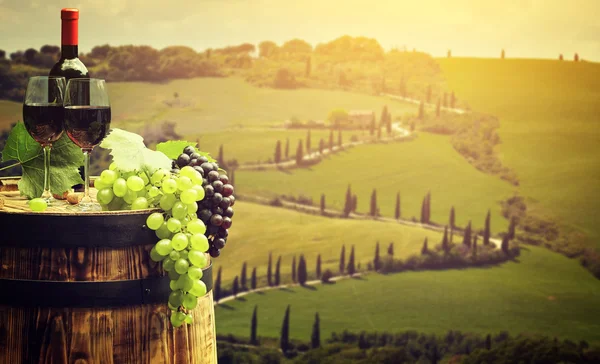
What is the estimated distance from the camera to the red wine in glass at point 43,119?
262 centimetres

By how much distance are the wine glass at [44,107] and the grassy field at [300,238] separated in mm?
7090

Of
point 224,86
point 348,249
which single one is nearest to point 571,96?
point 348,249

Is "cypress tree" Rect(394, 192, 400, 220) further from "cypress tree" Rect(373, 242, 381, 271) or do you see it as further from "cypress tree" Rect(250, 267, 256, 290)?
"cypress tree" Rect(250, 267, 256, 290)

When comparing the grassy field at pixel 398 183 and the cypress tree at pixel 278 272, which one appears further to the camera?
the grassy field at pixel 398 183

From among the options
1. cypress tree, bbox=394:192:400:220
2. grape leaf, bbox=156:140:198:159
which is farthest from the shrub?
grape leaf, bbox=156:140:198:159

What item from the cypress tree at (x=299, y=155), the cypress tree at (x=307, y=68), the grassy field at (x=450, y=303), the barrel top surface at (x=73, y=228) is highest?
the cypress tree at (x=307, y=68)

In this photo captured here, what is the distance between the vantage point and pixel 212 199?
8.48 ft

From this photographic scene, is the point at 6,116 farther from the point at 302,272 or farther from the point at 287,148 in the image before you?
the point at 302,272

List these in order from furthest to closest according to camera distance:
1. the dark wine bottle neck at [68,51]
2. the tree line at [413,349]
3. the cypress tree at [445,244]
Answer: the cypress tree at [445,244]
the tree line at [413,349]
the dark wine bottle neck at [68,51]

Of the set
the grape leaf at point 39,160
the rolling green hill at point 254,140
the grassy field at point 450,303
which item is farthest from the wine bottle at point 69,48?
the rolling green hill at point 254,140

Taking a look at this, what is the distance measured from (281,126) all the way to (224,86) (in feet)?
2.94

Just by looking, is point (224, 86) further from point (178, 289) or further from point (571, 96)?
point (178, 289)

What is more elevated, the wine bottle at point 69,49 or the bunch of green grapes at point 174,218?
the wine bottle at point 69,49

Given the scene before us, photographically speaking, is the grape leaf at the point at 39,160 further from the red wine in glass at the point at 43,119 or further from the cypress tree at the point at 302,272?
the cypress tree at the point at 302,272
